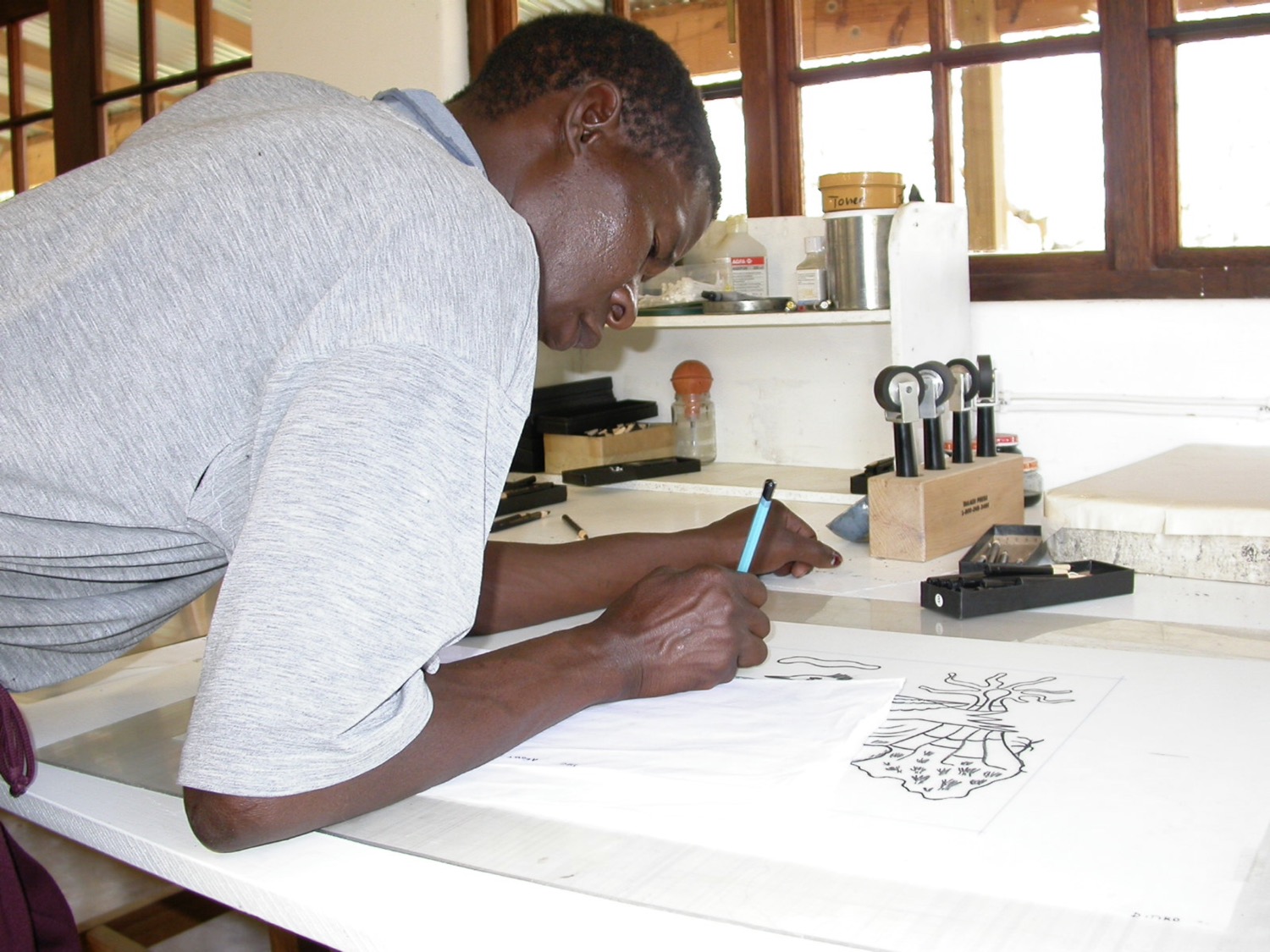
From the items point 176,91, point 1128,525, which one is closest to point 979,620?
point 1128,525

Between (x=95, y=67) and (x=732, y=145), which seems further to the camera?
(x=95, y=67)

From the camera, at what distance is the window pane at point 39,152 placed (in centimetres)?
380

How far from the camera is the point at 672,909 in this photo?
65 centimetres

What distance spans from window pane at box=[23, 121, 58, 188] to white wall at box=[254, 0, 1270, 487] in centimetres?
131

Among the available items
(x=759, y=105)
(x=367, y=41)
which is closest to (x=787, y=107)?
(x=759, y=105)

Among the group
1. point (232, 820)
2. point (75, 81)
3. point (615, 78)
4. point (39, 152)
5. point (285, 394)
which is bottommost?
point (232, 820)

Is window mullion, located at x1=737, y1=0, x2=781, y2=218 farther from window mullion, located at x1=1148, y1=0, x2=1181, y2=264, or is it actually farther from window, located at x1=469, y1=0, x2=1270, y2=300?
window mullion, located at x1=1148, y1=0, x2=1181, y2=264

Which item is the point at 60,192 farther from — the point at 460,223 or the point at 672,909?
the point at 672,909

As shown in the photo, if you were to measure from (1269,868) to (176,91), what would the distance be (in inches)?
136

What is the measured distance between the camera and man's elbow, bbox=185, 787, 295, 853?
72 centimetres

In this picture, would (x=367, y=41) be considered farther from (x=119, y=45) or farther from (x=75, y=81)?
(x=75, y=81)

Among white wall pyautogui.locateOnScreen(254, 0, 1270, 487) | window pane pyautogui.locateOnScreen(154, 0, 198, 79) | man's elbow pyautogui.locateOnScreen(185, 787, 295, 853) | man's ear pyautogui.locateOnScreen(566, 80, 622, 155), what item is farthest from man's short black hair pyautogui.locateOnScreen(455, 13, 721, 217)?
window pane pyautogui.locateOnScreen(154, 0, 198, 79)

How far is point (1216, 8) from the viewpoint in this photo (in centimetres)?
190

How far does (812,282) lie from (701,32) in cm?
65
